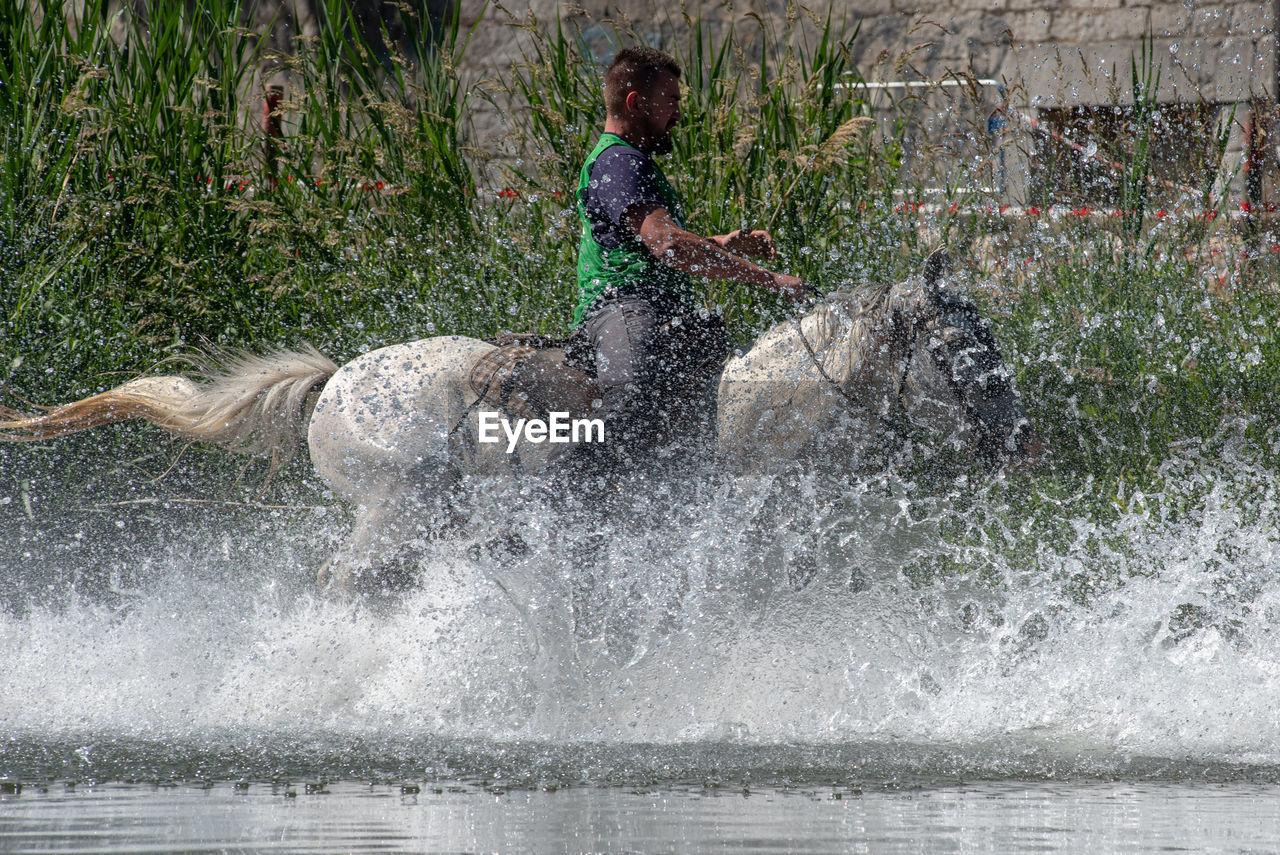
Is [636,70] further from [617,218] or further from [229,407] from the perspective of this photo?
[229,407]

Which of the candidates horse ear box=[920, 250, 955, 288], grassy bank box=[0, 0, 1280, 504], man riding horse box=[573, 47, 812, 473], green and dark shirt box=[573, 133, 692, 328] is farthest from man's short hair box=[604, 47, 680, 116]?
grassy bank box=[0, 0, 1280, 504]

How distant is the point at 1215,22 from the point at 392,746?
7681mm

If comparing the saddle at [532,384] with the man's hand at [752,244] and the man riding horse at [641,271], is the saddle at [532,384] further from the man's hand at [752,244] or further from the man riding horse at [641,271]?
the man's hand at [752,244]

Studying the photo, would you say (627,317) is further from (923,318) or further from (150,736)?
(150,736)

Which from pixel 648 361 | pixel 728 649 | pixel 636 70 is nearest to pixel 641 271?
pixel 648 361

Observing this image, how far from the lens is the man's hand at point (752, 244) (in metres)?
4.05

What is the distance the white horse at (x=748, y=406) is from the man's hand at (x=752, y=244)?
0.33 m

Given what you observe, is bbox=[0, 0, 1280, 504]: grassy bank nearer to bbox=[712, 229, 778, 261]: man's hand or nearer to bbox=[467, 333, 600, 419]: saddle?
bbox=[712, 229, 778, 261]: man's hand

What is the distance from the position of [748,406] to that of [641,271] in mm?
497

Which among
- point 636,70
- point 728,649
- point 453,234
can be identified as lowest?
point 728,649

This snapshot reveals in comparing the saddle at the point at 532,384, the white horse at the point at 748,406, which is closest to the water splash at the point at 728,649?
the white horse at the point at 748,406

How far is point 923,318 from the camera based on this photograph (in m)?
3.68

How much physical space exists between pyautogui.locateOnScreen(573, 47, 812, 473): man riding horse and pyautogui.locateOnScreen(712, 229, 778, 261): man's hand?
78 millimetres

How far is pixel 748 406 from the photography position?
3775 millimetres
